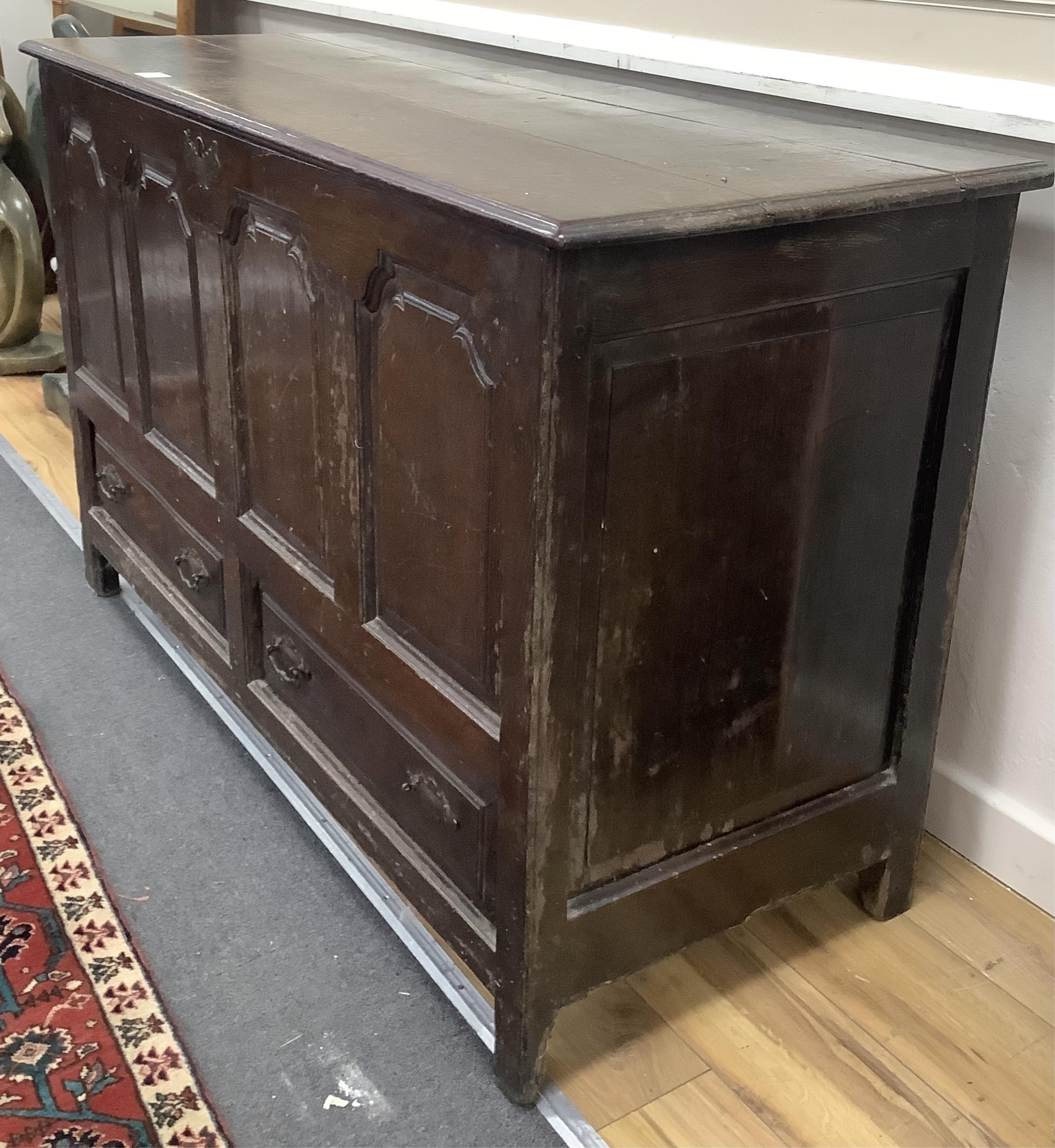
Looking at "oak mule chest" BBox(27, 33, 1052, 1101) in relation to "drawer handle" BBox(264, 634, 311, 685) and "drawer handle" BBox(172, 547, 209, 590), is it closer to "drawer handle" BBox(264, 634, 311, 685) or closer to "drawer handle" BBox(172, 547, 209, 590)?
"drawer handle" BBox(264, 634, 311, 685)

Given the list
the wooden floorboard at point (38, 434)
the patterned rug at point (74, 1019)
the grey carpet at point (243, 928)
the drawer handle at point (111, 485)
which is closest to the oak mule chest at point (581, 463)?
the grey carpet at point (243, 928)

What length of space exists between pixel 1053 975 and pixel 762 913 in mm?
348

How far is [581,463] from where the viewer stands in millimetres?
1005

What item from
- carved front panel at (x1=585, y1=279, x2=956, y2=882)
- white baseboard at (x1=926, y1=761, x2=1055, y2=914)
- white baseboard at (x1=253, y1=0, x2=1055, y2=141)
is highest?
white baseboard at (x1=253, y1=0, x2=1055, y2=141)

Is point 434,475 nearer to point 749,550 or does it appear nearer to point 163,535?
point 749,550

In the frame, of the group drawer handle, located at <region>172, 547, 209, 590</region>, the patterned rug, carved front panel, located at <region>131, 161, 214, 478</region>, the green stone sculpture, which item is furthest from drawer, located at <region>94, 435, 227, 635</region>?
the green stone sculpture

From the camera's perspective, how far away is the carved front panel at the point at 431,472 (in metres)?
1.08

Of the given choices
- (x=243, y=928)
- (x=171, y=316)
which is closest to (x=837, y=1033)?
(x=243, y=928)

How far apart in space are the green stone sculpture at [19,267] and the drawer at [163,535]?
1193 millimetres

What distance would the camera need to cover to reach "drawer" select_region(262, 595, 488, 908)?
1.26 metres

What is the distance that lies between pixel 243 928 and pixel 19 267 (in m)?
2.36

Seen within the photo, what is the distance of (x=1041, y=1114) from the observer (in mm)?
1271

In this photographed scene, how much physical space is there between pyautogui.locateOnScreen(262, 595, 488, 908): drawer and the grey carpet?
0.19 metres

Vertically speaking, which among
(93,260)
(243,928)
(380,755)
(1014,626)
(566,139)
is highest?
(566,139)
